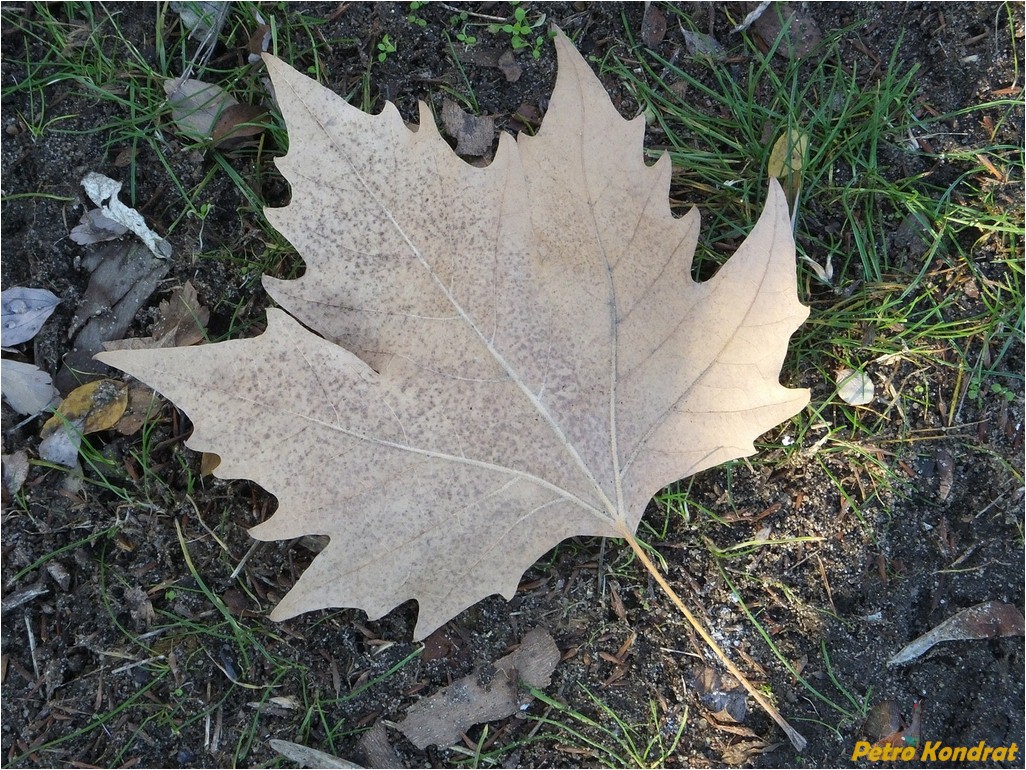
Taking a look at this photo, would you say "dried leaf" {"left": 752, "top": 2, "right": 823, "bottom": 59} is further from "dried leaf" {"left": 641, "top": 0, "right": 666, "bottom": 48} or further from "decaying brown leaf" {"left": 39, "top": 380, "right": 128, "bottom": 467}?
"decaying brown leaf" {"left": 39, "top": 380, "right": 128, "bottom": 467}

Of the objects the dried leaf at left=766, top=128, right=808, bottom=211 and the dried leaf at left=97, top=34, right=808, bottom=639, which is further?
the dried leaf at left=766, top=128, right=808, bottom=211

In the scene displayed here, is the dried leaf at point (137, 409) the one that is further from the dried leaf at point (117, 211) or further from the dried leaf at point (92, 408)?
the dried leaf at point (117, 211)

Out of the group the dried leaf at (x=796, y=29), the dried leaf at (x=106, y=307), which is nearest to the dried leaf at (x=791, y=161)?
the dried leaf at (x=796, y=29)

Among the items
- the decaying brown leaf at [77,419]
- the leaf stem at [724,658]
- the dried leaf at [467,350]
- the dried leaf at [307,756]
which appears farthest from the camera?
the decaying brown leaf at [77,419]

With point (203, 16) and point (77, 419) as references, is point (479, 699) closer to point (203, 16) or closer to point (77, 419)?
point (77, 419)

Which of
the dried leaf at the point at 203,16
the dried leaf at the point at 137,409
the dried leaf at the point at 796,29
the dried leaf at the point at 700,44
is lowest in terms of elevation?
the dried leaf at the point at 796,29

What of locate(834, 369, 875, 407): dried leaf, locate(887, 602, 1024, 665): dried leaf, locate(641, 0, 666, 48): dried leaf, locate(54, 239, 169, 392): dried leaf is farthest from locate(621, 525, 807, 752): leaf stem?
locate(54, 239, 169, 392): dried leaf

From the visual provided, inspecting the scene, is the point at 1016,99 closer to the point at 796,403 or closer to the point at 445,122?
the point at 796,403
